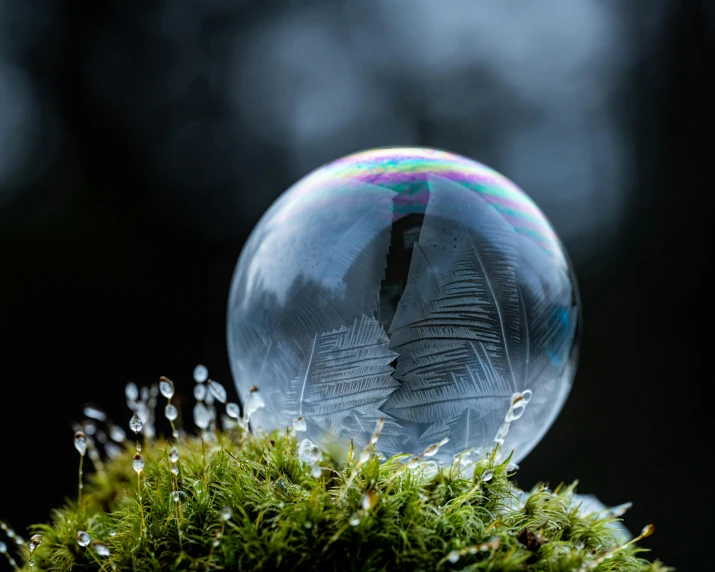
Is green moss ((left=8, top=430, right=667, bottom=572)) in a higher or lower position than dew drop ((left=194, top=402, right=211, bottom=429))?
lower

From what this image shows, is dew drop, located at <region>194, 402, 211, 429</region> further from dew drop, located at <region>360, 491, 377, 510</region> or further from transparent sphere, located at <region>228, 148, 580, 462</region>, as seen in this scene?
dew drop, located at <region>360, 491, 377, 510</region>

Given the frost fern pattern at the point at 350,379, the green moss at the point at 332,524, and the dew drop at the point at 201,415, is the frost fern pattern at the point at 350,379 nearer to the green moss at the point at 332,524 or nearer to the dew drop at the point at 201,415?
the green moss at the point at 332,524

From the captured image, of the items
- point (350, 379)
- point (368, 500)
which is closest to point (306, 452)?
point (350, 379)

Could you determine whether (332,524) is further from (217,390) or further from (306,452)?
(217,390)

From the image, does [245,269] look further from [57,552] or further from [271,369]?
[57,552]

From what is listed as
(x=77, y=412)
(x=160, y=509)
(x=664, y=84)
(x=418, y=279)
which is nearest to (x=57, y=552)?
(x=160, y=509)

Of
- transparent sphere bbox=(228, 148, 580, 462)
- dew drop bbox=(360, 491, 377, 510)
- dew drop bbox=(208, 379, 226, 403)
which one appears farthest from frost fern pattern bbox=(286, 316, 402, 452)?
dew drop bbox=(360, 491, 377, 510)
